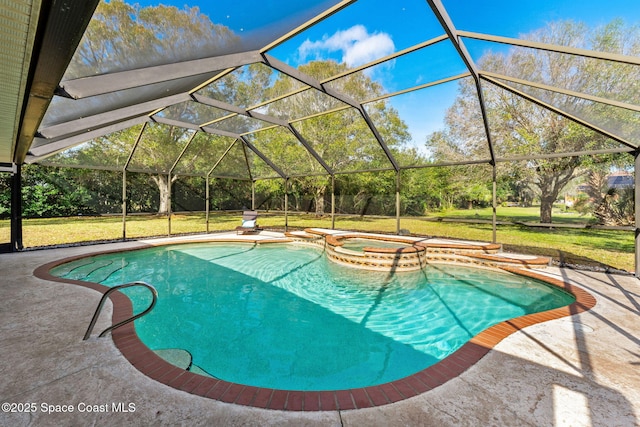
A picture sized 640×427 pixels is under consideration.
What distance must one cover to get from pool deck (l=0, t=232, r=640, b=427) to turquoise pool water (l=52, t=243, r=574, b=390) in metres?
0.91

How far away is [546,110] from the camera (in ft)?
30.1

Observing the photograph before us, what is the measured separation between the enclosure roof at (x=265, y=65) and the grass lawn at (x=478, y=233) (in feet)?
12.3

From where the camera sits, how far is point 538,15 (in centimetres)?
526

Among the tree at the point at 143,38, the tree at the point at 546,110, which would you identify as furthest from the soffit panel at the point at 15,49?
the tree at the point at 546,110

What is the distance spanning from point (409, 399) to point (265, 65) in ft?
21.5

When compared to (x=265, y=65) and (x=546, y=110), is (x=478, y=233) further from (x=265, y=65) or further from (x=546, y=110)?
(x=265, y=65)

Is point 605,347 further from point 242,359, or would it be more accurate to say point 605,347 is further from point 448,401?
point 242,359

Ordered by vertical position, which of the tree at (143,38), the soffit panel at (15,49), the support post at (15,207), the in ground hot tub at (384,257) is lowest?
the in ground hot tub at (384,257)

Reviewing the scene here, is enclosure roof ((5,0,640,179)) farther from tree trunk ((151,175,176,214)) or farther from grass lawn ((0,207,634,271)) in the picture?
tree trunk ((151,175,176,214))

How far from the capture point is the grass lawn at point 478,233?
9647 millimetres

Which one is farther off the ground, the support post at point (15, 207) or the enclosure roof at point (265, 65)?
the enclosure roof at point (265, 65)

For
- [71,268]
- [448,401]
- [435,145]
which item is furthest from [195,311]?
[435,145]

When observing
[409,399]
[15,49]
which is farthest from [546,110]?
[15,49]

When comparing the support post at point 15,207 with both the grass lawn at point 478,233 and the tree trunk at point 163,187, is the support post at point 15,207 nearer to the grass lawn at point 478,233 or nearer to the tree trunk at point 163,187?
the grass lawn at point 478,233
